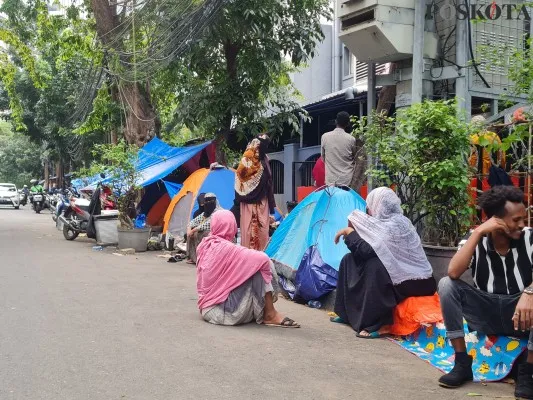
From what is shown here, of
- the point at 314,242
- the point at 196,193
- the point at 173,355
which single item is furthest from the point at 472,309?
the point at 196,193

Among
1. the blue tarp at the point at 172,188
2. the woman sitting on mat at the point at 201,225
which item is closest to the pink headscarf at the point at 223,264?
the woman sitting on mat at the point at 201,225

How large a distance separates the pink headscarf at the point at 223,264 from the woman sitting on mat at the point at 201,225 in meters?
3.57

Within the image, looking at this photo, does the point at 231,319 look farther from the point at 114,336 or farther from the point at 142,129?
the point at 142,129

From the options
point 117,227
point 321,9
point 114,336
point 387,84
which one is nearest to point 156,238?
point 117,227

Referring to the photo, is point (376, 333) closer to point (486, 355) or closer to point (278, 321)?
point (278, 321)

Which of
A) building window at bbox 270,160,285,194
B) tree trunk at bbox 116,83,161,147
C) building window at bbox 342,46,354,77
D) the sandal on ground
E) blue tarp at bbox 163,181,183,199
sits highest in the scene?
building window at bbox 342,46,354,77

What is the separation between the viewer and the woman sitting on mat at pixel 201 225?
10.0 m

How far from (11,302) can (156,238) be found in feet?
22.2

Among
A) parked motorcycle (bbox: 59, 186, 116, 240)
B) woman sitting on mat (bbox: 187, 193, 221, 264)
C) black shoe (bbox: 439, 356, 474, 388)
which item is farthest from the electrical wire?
parked motorcycle (bbox: 59, 186, 116, 240)

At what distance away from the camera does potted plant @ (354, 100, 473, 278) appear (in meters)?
5.95

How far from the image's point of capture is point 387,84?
811 centimetres

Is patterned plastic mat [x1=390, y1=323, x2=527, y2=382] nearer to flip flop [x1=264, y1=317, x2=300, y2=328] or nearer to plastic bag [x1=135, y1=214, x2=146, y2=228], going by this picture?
flip flop [x1=264, y1=317, x2=300, y2=328]

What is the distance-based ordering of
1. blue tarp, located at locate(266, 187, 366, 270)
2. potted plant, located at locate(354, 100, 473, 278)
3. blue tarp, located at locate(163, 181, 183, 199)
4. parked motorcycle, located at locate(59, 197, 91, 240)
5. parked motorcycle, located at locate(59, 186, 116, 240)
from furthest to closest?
parked motorcycle, located at locate(59, 197, 91, 240) → parked motorcycle, located at locate(59, 186, 116, 240) → blue tarp, located at locate(163, 181, 183, 199) → blue tarp, located at locate(266, 187, 366, 270) → potted plant, located at locate(354, 100, 473, 278)

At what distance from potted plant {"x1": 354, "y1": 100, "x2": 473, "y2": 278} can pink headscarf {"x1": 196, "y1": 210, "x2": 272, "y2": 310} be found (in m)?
1.59
